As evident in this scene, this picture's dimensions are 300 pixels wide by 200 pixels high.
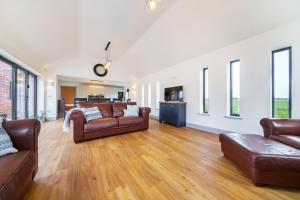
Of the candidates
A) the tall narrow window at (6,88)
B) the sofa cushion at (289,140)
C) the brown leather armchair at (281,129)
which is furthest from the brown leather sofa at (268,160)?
the tall narrow window at (6,88)

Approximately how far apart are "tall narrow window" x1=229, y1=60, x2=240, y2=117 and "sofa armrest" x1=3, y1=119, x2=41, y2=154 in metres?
4.26

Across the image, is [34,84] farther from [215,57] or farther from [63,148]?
[215,57]

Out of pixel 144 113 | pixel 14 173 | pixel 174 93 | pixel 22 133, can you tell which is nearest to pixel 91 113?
pixel 144 113

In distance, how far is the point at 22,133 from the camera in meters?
1.45

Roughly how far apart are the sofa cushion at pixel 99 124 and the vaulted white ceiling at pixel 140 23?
2399 mm

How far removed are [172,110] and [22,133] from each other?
425cm

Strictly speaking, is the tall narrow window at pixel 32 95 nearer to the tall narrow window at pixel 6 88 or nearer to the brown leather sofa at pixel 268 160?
the tall narrow window at pixel 6 88

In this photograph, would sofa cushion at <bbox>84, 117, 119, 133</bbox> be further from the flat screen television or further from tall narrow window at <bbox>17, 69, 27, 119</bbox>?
tall narrow window at <bbox>17, 69, 27, 119</bbox>

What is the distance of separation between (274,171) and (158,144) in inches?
75.8

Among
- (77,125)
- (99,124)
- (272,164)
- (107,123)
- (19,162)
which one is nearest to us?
(19,162)

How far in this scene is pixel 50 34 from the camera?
3477 millimetres

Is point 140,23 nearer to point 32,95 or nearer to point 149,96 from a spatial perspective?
point 149,96

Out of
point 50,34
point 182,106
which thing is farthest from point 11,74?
point 182,106

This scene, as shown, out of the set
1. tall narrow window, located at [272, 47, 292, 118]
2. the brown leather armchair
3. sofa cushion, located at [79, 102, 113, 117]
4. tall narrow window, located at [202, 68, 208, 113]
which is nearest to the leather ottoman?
the brown leather armchair
